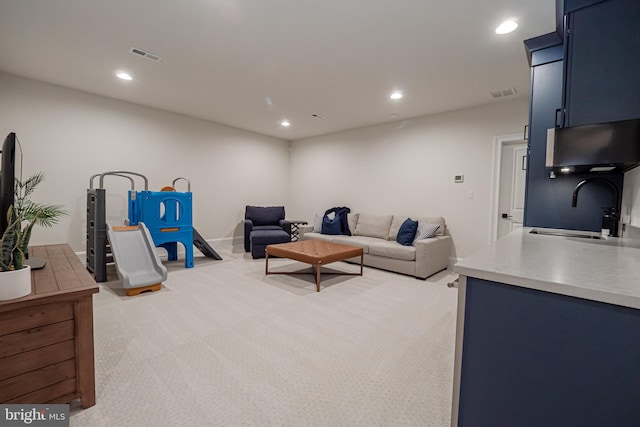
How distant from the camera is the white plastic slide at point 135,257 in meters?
3.19

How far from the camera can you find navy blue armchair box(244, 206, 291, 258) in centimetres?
499

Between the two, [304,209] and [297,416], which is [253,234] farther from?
[297,416]

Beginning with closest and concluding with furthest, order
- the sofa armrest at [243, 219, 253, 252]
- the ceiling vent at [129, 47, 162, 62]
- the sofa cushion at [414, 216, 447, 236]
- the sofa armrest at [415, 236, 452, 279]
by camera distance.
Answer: the ceiling vent at [129, 47, 162, 62]
the sofa armrest at [415, 236, 452, 279]
the sofa cushion at [414, 216, 447, 236]
the sofa armrest at [243, 219, 253, 252]

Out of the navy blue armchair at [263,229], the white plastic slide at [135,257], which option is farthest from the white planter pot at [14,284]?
the navy blue armchair at [263,229]

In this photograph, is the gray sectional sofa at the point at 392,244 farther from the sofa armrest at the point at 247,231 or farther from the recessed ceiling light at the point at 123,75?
the recessed ceiling light at the point at 123,75

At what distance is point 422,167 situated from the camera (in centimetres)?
494

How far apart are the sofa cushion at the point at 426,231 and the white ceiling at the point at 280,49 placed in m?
1.83

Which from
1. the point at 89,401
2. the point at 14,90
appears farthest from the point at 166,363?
the point at 14,90

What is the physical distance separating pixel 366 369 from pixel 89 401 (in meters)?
1.58

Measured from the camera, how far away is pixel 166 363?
191 cm

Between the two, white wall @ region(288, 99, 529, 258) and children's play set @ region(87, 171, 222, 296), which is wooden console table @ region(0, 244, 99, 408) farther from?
white wall @ region(288, 99, 529, 258)

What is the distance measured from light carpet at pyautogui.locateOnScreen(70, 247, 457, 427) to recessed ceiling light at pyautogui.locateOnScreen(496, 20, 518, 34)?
2569 millimetres

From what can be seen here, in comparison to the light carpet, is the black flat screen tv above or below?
above

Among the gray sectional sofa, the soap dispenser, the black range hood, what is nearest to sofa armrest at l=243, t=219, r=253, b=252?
the gray sectional sofa
